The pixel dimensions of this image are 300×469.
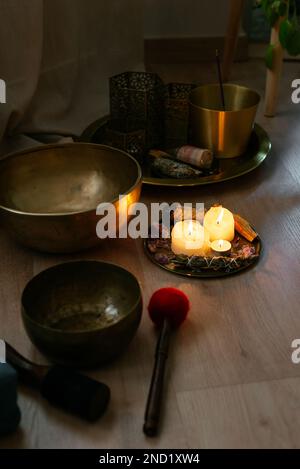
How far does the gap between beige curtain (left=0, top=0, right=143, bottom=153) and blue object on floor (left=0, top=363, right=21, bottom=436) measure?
0.77 m

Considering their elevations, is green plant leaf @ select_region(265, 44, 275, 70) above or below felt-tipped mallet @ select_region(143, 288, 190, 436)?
above

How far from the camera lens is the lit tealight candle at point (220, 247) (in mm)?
1180

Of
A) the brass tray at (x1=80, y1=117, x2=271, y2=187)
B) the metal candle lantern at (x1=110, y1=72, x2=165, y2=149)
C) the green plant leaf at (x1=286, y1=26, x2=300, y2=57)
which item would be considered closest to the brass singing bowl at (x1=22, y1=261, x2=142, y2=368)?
the brass tray at (x1=80, y1=117, x2=271, y2=187)

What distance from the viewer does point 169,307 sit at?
1002 millimetres

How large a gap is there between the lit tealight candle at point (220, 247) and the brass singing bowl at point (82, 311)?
23 centimetres

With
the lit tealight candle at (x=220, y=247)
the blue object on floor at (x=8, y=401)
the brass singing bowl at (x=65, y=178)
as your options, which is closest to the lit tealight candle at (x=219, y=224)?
the lit tealight candle at (x=220, y=247)

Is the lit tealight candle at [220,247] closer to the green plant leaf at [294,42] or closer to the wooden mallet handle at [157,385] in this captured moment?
the wooden mallet handle at [157,385]

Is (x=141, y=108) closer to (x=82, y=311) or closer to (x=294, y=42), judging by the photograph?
(x=294, y=42)

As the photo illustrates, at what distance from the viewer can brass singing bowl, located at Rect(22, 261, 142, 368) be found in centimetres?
89

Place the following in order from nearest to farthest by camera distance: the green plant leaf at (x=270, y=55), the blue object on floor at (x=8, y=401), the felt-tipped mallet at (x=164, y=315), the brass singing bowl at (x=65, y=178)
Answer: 1. the blue object on floor at (x=8, y=401)
2. the felt-tipped mallet at (x=164, y=315)
3. the brass singing bowl at (x=65, y=178)
4. the green plant leaf at (x=270, y=55)

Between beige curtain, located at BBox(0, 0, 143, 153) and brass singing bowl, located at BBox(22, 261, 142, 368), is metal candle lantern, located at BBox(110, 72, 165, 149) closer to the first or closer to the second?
beige curtain, located at BBox(0, 0, 143, 153)

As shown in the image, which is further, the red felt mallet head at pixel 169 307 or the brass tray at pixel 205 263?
the brass tray at pixel 205 263

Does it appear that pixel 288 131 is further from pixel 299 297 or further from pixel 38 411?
pixel 38 411

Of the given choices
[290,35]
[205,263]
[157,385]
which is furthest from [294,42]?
[157,385]
